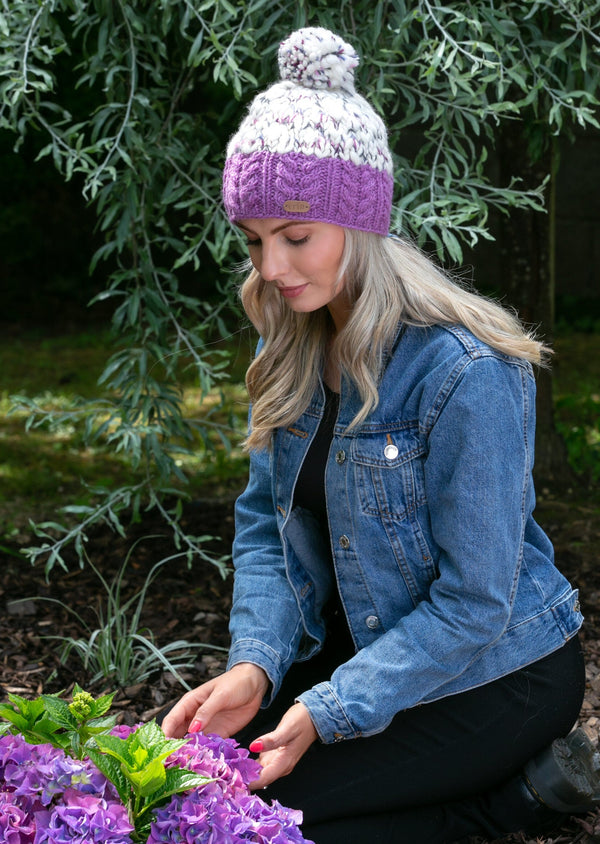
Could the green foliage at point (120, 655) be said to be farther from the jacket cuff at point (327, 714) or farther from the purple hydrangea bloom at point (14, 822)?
the purple hydrangea bloom at point (14, 822)

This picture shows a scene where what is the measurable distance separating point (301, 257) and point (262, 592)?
0.76 m

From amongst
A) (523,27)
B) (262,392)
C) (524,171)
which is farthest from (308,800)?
(524,171)

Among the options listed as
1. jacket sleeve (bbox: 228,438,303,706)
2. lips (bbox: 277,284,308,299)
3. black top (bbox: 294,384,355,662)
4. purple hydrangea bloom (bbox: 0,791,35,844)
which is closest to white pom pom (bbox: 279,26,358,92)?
lips (bbox: 277,284,308,299)

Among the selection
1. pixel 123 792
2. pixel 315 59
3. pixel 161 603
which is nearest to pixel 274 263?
pixel 315 59

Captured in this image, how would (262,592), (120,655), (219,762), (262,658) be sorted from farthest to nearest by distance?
(120,655) < (262,592) < (262,658) < (219,762)

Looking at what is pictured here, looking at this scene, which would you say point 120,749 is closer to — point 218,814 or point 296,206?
point 218,814

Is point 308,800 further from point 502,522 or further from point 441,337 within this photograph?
point 441,337

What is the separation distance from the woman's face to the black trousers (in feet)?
2.81

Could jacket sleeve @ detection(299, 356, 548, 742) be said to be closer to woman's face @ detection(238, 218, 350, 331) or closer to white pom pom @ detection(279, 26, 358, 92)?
woman's face @ detection(238, 218, 350, 331)

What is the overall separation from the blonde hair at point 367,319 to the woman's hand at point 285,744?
1.88 ft

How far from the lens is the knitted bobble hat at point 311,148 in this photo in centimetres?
191

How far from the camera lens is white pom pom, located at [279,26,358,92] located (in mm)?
1928

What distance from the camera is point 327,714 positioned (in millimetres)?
1949

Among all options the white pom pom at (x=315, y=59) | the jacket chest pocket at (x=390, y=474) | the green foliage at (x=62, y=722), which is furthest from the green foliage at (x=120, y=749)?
the white pom pom at (x=315, y=59)
